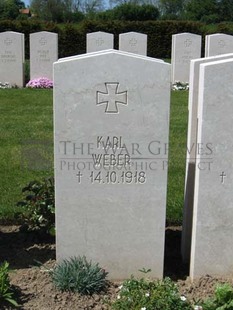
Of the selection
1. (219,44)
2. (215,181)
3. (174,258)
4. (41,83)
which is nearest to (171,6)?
(219,44)

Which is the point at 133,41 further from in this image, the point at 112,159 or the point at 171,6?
the point at 171,6

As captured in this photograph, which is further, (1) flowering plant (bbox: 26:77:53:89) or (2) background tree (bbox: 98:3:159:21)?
(2) background tree (bbox: 98:3:159:21)

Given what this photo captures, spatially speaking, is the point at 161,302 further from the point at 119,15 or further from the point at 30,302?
the point at 119,15

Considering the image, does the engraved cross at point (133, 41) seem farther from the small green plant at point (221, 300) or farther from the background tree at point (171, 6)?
the background tree at point (171, 6)

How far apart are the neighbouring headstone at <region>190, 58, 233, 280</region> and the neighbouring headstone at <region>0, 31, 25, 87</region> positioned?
12265mm

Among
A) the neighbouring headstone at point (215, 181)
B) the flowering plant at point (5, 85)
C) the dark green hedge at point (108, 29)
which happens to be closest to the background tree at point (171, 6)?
the dark green hedge at point (108, 29)

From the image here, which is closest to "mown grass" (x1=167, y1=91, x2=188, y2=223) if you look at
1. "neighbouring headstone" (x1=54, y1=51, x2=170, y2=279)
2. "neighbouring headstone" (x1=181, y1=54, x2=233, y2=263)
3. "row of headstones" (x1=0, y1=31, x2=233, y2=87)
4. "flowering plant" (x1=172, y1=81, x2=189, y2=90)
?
"neighbouring headstone" (x1=181, y1=54, x2=233, y2=263)

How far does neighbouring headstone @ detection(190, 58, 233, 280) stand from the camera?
→ 3.14 meters

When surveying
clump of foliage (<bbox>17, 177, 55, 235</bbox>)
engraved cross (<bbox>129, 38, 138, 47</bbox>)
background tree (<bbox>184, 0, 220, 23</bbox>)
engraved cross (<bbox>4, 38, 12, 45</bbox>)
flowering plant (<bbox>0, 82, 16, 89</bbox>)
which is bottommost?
clump of foliage (<bbox>17, 177, 55, 235</bbox>)

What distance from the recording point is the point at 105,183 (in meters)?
3.30

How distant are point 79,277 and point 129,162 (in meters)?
0.82

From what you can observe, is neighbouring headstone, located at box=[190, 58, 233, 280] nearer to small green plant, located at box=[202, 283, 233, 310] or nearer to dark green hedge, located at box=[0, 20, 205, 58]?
small green plant, located at box=[202, 283, 233, 310]

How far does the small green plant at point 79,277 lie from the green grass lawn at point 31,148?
915mm

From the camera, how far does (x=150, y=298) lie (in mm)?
2912
